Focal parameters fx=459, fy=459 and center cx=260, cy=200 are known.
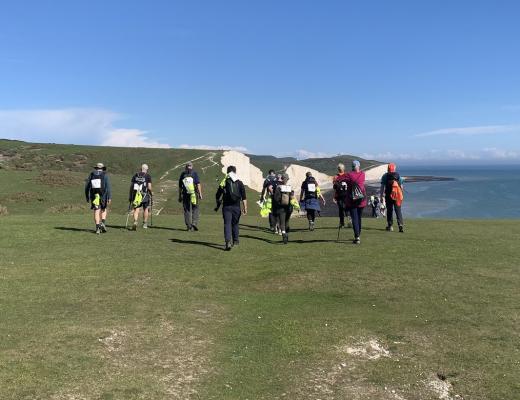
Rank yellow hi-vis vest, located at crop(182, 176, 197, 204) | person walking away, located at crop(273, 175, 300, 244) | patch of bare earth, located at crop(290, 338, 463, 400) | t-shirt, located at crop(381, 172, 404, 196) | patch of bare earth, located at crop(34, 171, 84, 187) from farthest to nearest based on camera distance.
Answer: patch of bare earth, located at crop(34, 171, 84, 187)
yellow hi-vis vest, located at crop(182, 176, 197, 204)
t-shirt, located at crop(381, 172, 404, 196)
person walking away, located at crop(273, 175, 300, 244)
patch of bare earth, located at crop(290, 338, 463, 400)

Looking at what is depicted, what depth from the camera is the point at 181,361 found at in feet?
22.2

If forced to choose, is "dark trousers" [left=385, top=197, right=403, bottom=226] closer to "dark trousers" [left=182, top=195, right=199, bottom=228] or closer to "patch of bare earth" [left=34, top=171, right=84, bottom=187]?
"dark trousers" [left=182, top=195, right=199, bottom=228]

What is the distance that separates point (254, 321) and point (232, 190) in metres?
7.22

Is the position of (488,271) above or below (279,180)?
below

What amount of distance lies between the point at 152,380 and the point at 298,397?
1.95 metres

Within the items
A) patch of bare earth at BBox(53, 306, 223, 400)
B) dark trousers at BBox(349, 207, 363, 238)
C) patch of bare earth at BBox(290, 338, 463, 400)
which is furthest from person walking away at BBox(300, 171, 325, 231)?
patch of bare earth at BBox(290, 338, 463, 400)

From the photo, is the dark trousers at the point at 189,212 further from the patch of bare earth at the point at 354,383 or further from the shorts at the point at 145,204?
the patch of bare earth at the point at 354,383

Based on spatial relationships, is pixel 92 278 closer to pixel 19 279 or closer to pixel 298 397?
pixel 19 279

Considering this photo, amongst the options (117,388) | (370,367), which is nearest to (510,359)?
(370,367)

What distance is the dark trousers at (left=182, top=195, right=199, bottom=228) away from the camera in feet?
66.1

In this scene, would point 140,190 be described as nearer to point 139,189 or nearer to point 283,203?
point 139,189

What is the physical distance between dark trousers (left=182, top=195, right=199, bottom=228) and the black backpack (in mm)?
5055

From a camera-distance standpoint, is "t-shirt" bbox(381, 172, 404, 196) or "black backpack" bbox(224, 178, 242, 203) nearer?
"black backpack" bbox(224, 178, 242, 203)

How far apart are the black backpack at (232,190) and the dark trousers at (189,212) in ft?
16.6
